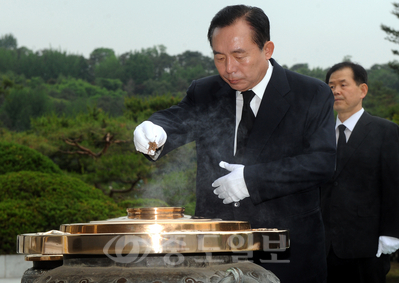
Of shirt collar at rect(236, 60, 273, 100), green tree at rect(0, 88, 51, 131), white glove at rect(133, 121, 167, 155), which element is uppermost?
green tree at rect(0, 88, 51, 131)

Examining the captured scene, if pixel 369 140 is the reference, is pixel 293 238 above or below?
below

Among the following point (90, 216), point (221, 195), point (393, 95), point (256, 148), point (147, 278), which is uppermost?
point (393, 95)

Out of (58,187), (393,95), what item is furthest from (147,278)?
(393,95)

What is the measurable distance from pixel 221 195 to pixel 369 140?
1597 mm

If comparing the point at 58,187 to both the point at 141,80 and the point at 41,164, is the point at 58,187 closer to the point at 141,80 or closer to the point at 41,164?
the point at 41,164

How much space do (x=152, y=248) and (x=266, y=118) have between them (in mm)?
844

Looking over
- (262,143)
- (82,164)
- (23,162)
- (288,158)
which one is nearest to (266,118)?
(262,143)

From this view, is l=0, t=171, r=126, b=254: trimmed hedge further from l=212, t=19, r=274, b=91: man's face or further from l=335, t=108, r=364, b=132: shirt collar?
l=212, t=19, r=274, b=91: man's face

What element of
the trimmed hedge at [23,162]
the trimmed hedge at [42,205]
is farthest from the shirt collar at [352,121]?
the trimmed hedge at [23,162]

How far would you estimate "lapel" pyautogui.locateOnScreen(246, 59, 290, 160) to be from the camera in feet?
6.47

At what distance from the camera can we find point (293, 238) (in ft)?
6.52

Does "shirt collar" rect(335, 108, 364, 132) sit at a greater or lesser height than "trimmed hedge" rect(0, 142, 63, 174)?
greater

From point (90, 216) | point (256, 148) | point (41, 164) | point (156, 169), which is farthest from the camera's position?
point (156, 169)

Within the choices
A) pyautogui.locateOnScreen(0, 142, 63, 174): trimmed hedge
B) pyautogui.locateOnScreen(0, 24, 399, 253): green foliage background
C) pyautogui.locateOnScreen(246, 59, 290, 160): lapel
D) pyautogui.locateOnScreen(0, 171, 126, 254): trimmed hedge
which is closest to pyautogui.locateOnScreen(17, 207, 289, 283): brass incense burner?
pyautogui.locateOnScreen(246, 59, 290, 160): lapel
